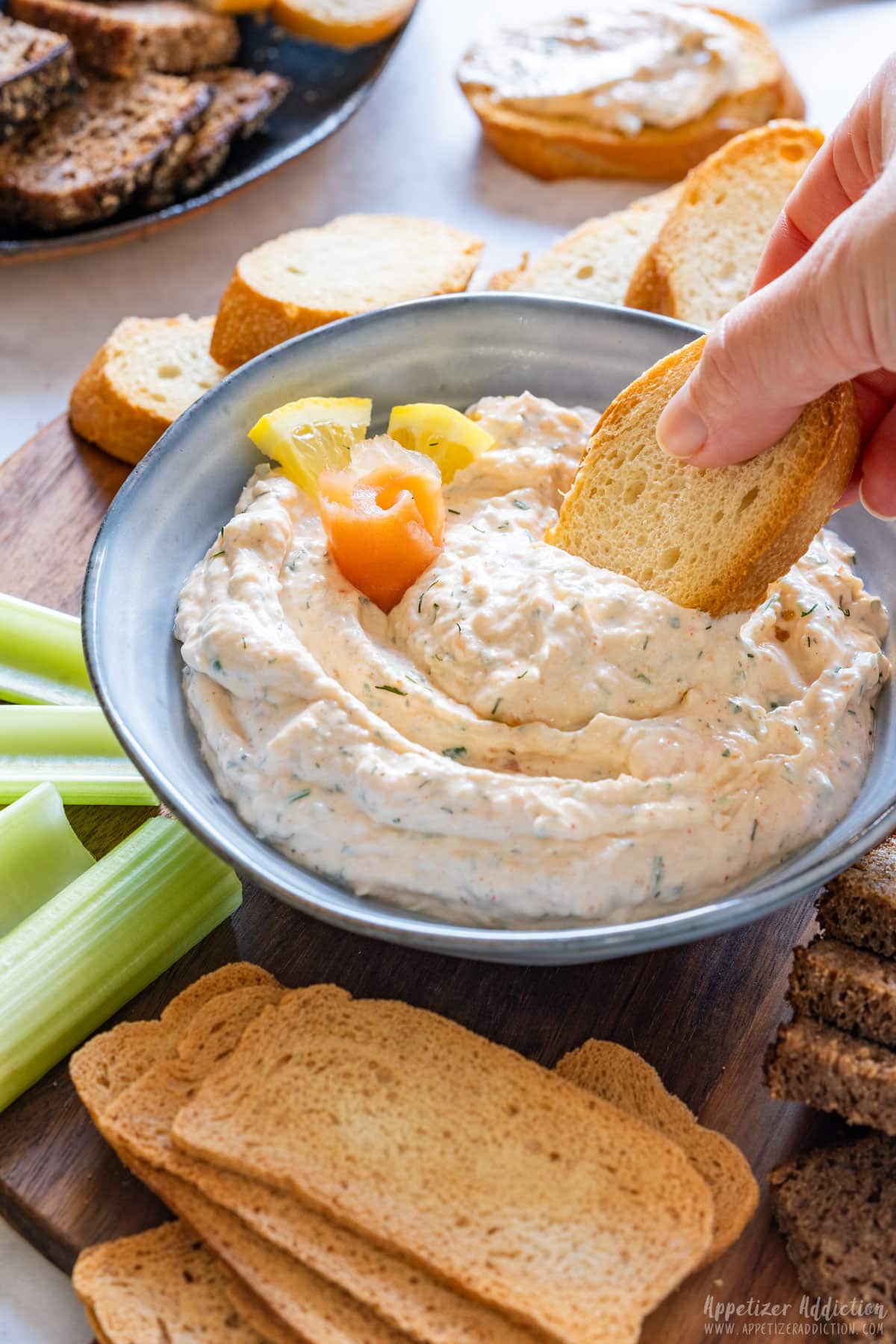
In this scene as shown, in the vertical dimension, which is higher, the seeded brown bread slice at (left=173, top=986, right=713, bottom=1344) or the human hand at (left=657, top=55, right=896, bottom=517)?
the human hand at (left=657, top=55, right=896, bottom=517)

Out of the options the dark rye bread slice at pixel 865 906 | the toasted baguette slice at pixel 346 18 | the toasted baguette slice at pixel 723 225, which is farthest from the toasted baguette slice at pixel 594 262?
the dark rye bread slice at pixel 865 906

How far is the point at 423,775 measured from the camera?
7.84 feet

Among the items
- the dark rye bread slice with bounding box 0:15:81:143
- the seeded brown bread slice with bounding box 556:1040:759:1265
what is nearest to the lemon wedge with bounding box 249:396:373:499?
the seeded brown bread slice with bounding box 556:1040:759:1265

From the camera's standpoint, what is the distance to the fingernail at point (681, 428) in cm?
249

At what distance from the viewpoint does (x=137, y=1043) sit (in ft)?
8.29

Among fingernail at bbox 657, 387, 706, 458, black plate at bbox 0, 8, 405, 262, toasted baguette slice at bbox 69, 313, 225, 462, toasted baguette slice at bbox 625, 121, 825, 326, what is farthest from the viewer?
black plate at bbox 0, 8, 405, 262

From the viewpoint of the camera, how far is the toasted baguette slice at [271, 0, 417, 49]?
4863 mm

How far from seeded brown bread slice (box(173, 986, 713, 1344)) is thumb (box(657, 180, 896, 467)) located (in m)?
1.32

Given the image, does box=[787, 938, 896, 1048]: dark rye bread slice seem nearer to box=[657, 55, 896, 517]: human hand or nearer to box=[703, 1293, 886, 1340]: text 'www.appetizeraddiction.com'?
box=[703, 1293, 886, 1340]: text 'www.appetizeraddiction.com'

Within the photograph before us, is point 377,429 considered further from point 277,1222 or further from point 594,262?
point 277,1222

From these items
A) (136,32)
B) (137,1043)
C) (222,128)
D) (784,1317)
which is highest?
(136,32)

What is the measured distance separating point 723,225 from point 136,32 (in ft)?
7.64

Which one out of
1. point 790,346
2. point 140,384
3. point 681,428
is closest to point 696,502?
point 681,428

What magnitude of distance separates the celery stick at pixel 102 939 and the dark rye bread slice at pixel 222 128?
2.66 m
